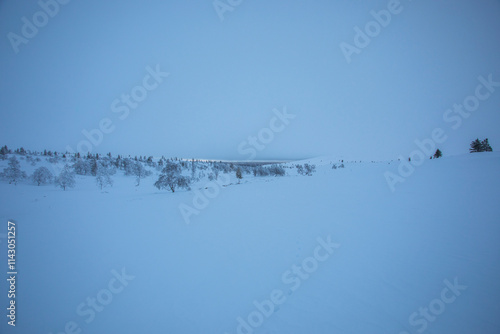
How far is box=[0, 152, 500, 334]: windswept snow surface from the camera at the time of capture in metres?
3.35

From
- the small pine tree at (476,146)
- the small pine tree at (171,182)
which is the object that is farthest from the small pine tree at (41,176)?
the small pine tree at (476,146)

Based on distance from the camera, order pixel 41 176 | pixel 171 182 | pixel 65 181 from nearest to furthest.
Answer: pixel 65 181 < pixel 41 176 < pixel 171 182

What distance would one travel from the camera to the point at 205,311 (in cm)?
368

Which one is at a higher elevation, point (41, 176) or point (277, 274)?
point (41, 176)

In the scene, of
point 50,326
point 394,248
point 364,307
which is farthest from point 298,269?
point 50,326

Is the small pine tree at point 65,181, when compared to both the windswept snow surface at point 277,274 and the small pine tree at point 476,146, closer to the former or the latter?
the windswept snow surface at point 277,274

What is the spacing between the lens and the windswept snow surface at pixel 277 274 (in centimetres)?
335

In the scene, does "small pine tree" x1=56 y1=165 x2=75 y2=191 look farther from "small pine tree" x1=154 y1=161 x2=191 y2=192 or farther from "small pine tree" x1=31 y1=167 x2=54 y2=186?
"small pine tree" x1=154 y1=161 x2=191 y2=192

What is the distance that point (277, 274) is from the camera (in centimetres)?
470

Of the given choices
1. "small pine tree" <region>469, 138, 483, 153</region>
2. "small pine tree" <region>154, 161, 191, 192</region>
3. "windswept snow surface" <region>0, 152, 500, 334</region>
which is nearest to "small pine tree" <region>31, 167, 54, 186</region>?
"small pine tree" <region>154, 161, 191, 192</region>

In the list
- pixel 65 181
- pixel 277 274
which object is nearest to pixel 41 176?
pixel 65 181

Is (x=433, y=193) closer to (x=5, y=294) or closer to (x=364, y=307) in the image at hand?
(x=364, y=307)

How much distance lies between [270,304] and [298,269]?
1379 mm

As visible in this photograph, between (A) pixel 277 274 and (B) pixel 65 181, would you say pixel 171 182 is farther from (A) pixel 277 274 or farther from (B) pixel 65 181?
(A) pixel 277 274
